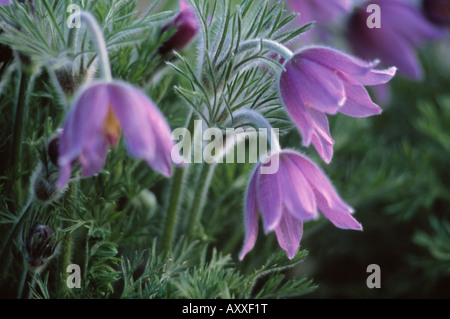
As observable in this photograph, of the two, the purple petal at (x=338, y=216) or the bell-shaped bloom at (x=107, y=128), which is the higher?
the bell-shaped bloom at (x=107, y=128)

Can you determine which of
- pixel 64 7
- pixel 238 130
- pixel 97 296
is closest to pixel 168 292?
pixel 97 296

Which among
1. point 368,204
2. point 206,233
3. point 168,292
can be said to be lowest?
point 168,292

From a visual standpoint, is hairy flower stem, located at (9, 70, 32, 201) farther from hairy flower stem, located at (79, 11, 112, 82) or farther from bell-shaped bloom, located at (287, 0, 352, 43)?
bell-shaped bloom, located at (287, 0, 352, 43)

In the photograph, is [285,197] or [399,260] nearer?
[285,197]

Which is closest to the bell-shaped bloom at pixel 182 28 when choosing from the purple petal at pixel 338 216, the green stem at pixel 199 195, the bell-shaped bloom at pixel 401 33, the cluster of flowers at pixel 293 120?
the cluster of flowers at pixel 293 120

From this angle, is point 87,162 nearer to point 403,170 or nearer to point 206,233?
point 206,233

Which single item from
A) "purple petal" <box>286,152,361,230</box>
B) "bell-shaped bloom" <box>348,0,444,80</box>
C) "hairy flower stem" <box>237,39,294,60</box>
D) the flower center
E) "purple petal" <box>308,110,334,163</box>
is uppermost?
"bell-shaped bloom" <box>348,0,444,80</box>

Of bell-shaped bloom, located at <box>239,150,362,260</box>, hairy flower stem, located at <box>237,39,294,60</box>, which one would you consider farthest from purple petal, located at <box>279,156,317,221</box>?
hairy flower stem, located at <box>237,39,294,60</box>

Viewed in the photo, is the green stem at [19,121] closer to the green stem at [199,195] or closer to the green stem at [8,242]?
the green stem at [8,242]
